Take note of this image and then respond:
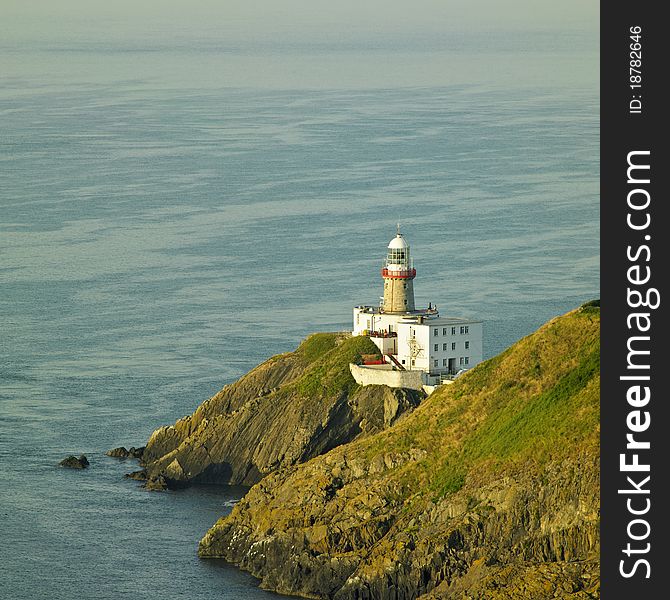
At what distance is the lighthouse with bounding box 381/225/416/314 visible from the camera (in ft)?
320

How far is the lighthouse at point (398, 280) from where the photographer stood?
97.6m

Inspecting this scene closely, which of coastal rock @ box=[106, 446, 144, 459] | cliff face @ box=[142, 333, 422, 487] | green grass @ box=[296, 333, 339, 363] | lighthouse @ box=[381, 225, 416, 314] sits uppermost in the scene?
lighthouse @ box=[381, 225, 416, 314]

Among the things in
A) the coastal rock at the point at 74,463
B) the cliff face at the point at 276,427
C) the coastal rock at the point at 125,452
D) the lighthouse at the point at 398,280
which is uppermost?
the lighthouse at the point at 398,280

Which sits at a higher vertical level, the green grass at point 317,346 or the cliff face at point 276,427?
the green grass at point 317,346

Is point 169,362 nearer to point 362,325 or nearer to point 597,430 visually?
point 362,325

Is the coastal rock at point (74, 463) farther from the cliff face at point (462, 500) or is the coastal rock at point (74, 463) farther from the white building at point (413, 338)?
the cliff face at point (462, 500)

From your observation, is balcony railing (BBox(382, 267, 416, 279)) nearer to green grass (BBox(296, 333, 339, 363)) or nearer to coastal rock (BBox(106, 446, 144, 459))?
green grass (BBox(296, 333, 339, 363))

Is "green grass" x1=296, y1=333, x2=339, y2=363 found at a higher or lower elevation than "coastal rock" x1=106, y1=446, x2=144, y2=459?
higher

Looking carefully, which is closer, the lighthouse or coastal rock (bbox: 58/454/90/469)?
coastal rock (bbox: 58/454/90/469)

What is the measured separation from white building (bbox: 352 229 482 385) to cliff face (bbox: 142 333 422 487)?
3.29ft

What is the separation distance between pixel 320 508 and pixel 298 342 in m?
44.6

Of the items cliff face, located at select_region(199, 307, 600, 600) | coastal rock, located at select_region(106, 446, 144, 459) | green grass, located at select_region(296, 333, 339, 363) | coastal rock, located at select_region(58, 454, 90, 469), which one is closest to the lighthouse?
green grass, located at select_region(296, 333, 339, 363)

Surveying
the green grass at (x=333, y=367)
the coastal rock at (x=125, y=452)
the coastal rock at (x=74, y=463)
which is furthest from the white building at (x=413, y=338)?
the coastal rock at (x=74, y=463)

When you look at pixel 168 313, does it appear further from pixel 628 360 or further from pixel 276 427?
pixel 628 360
